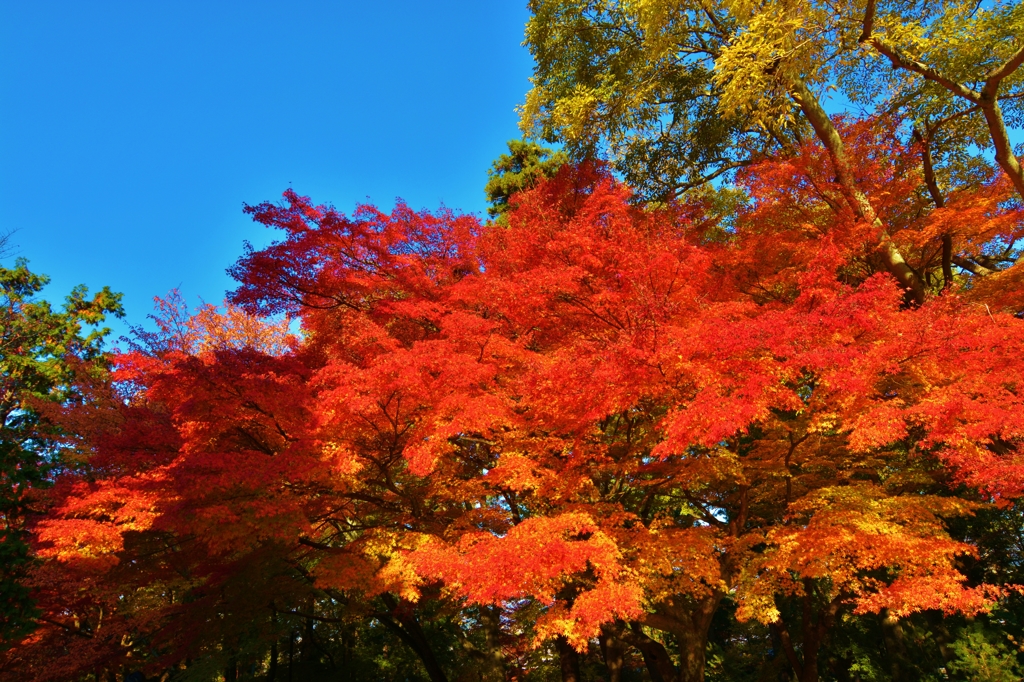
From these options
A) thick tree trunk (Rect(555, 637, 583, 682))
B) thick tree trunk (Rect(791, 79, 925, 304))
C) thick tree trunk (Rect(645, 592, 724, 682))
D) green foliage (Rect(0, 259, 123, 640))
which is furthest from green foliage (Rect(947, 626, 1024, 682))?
green foliage (Rect(0, 259, 123, 640))

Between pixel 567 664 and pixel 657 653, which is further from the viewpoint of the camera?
pixel 567 664

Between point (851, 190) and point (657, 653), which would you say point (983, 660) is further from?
point (851, 190)

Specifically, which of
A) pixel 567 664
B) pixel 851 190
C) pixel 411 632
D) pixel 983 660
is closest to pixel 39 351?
pixel 411 632

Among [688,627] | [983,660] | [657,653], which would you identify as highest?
[688,627]

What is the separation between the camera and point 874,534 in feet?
24.6

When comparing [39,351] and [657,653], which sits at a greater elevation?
[39,351]

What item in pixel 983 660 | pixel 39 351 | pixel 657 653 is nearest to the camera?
pixel 657 653

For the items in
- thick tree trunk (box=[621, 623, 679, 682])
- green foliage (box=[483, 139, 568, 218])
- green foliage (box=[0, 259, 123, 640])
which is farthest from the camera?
green foliage (box=[483, 139, 568, 218])

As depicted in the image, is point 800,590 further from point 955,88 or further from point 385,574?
point 955,88

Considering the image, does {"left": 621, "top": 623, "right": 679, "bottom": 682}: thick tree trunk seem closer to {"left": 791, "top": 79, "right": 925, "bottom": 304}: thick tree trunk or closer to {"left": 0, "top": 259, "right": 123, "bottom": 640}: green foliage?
{"left": 791, "top": 79, "right": 925, "bottom": 304}: thick tree trunk

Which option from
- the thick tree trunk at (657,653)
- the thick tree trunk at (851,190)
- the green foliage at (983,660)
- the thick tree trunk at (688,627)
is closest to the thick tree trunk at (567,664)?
the thick tree trunk at (657,653)

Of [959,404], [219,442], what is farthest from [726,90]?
[219,442]

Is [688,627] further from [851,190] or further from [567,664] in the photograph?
[851,190]

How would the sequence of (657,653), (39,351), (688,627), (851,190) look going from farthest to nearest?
(39,351), (851,190), (657,653), (688,627)
